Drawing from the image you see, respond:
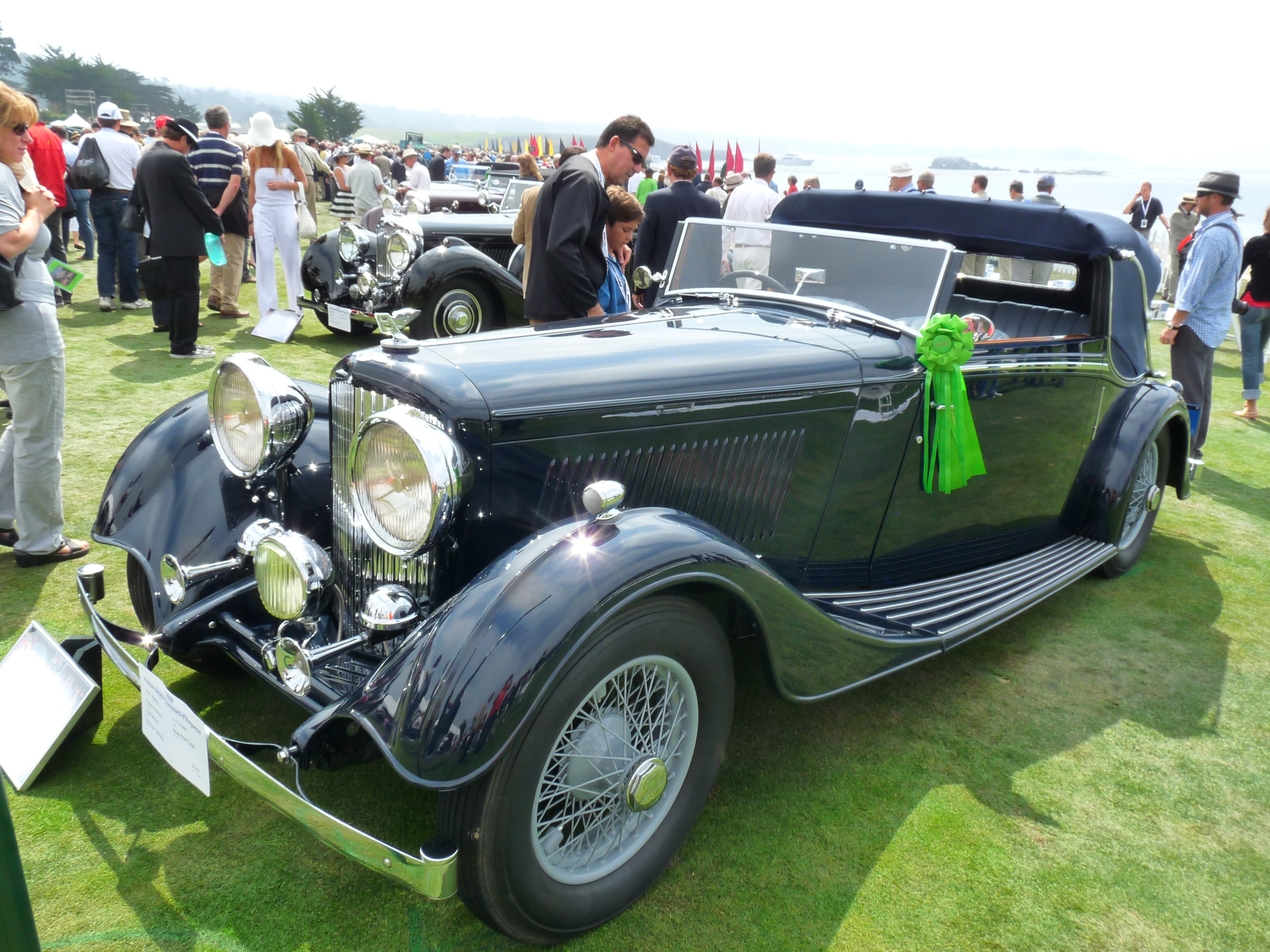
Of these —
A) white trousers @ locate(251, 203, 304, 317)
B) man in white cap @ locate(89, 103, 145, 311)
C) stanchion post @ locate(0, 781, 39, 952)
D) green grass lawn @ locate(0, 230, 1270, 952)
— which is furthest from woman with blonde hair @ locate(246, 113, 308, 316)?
stanchion post @ locate(0, 781, 39, 952)

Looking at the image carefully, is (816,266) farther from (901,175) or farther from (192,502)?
(901,175)

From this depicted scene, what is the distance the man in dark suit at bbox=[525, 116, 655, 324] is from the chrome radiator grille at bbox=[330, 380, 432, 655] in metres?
1.78

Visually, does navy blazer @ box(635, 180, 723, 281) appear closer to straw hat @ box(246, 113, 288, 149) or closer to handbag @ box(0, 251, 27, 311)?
straw hat @ box(246, 113, 288, 149)

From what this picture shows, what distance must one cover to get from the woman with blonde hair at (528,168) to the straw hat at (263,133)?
4.13 m

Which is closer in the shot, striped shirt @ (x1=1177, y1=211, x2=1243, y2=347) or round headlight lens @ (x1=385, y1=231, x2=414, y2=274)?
striped shirt @ (x1=1177, y1=211, x2=1243, y2=347)

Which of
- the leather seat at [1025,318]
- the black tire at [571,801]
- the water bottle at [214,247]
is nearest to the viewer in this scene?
the black tire at [571,801]

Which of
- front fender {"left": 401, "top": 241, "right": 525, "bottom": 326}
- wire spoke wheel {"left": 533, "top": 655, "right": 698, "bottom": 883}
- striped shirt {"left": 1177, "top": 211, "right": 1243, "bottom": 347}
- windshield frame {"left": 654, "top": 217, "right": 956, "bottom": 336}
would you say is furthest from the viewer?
front fender {"left": 401, "top": 241, "right": 525, "bottom": 326}

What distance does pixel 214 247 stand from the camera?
6988 mm

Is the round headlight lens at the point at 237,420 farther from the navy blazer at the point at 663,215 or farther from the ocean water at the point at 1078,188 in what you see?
the navy blazer at the point at 663,215

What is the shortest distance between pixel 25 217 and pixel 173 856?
260 centimetres

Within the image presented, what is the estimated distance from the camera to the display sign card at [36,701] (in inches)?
95.5

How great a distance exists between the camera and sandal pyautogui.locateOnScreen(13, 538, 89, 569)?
144 inches

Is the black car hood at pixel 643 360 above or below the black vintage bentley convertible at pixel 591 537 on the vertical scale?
above

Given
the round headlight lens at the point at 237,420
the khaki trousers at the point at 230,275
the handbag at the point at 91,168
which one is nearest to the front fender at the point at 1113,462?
the round headlight lens at the point at 237,420
